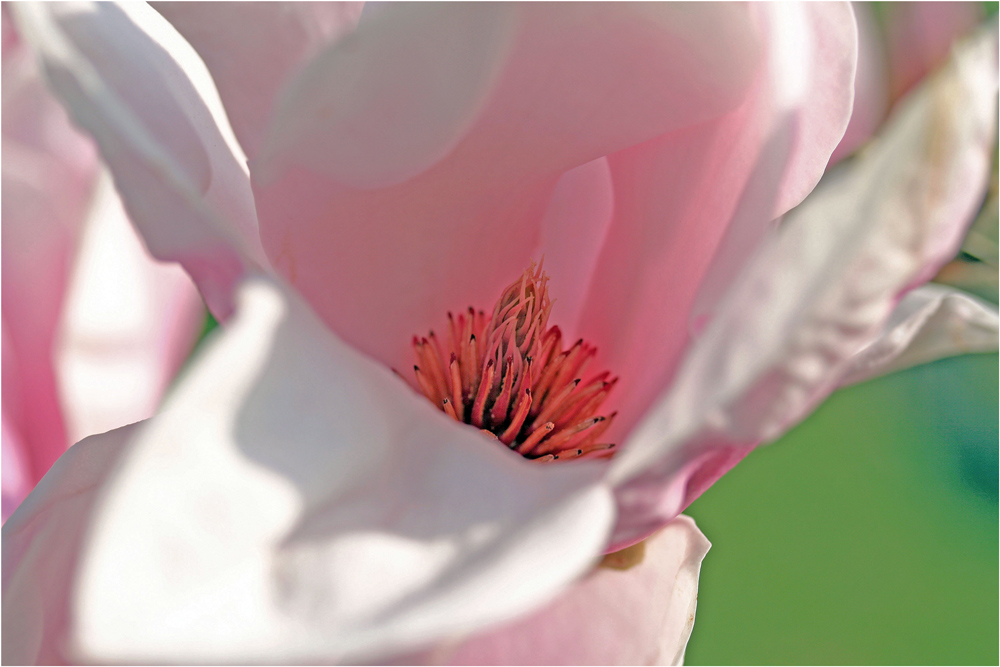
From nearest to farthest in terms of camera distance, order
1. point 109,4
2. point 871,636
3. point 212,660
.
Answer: point 212,660 < point 109,4 < point 871,636

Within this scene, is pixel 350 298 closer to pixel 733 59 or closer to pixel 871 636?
pixel 733 59

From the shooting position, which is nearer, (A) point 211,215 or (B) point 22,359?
(A) point 211,215

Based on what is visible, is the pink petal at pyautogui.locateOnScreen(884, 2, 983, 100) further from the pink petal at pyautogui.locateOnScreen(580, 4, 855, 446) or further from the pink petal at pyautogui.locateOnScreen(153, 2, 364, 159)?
the pink petal at pyautogui.locateOnScreen(153, 2, 364, 159)

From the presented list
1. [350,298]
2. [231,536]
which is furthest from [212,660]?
[350,298]

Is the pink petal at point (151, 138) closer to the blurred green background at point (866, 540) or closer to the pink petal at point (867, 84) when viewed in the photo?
the pink petal at point (867, 84)

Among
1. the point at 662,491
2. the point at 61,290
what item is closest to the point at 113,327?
the point at 61,290

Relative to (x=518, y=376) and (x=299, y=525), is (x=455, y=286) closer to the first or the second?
(x=518, y=376)
